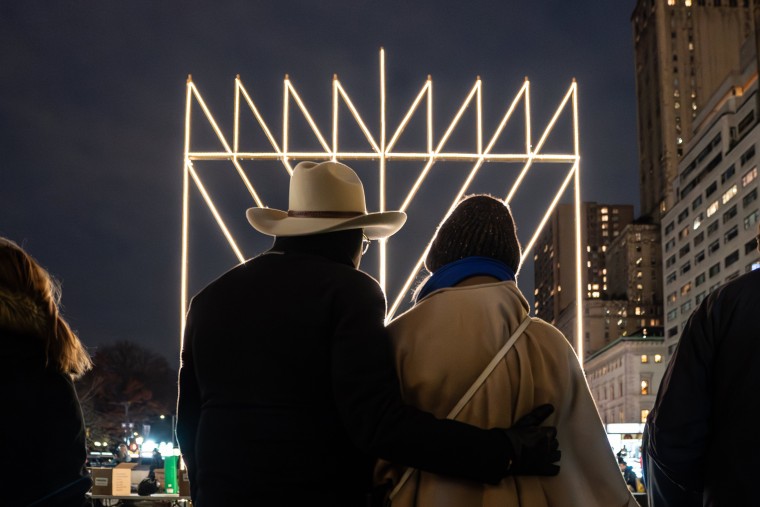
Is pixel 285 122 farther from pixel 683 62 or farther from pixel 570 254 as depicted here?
Answer: pixel 570 254

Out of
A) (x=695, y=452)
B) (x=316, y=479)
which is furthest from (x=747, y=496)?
(x=316, y=479)

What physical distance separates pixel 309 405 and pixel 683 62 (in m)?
109

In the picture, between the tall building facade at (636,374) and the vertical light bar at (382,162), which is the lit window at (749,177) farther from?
the vertical light bar at (382,162)

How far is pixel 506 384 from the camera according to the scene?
1936 millimetres

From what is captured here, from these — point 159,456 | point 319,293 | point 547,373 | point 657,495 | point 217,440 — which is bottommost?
point 159,456

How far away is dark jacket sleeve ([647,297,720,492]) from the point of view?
222 cm

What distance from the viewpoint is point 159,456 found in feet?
55.8

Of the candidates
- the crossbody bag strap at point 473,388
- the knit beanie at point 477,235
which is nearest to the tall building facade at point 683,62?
the knit beanie at point 477,235

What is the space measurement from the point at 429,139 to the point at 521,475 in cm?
476

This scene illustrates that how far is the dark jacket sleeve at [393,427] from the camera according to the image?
1784 millimetres

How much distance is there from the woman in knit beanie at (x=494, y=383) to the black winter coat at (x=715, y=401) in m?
0.33

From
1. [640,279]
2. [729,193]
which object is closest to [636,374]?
[729,193]

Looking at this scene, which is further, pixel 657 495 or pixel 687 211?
pixel 687 211

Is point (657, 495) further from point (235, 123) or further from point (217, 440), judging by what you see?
point (235, 123)
